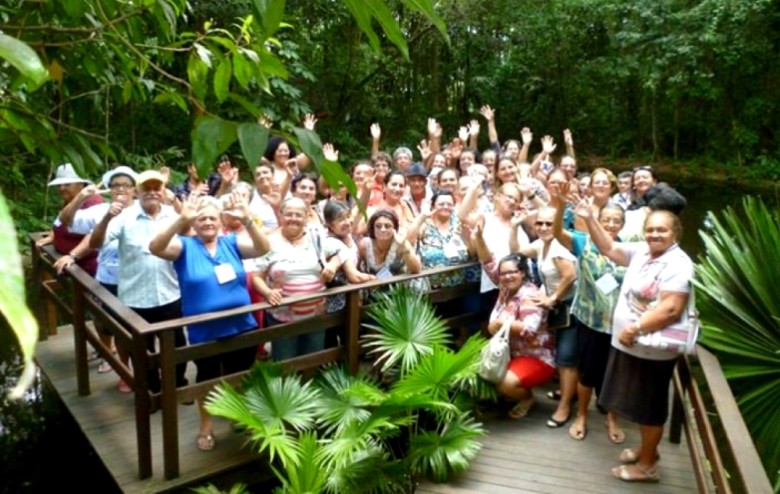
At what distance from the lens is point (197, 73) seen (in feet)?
3.82

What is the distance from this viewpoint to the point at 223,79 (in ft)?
3.26

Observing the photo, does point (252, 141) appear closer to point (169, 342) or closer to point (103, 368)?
point (169, 342)

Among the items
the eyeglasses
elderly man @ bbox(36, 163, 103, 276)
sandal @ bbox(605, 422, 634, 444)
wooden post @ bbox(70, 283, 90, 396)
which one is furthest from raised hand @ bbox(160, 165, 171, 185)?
sandal @ bbox(605, 422, 634, 444)

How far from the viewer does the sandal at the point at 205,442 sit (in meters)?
3.38

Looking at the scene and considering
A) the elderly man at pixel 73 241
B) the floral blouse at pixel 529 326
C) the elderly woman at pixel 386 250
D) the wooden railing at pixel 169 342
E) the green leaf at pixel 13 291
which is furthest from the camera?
the elderly man at pixel 73 241

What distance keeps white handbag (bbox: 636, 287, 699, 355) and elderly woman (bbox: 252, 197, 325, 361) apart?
1705 mm

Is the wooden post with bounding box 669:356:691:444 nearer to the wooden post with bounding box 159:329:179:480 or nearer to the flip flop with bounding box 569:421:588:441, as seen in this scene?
the flip flop with bounding box 569:421:588:441

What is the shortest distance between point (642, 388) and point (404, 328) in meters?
1.27

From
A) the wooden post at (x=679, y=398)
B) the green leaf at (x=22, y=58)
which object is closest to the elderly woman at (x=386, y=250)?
the wooden post at (x=679, y=398)

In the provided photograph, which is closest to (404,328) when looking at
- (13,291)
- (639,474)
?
(639,474)

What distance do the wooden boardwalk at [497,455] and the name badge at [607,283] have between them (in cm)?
88

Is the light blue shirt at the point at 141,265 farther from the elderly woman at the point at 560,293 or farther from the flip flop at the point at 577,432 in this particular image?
the flip flop at the point at 577,432

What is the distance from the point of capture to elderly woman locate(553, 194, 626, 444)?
3.40 metres

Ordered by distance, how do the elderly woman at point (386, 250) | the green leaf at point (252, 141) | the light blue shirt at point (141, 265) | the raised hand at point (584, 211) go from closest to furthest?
the green leaf at point (252, 141), the raised hand at point (584, 211), the light blue shirt at point (141, 265), the elderly woman at point (386, 250)
